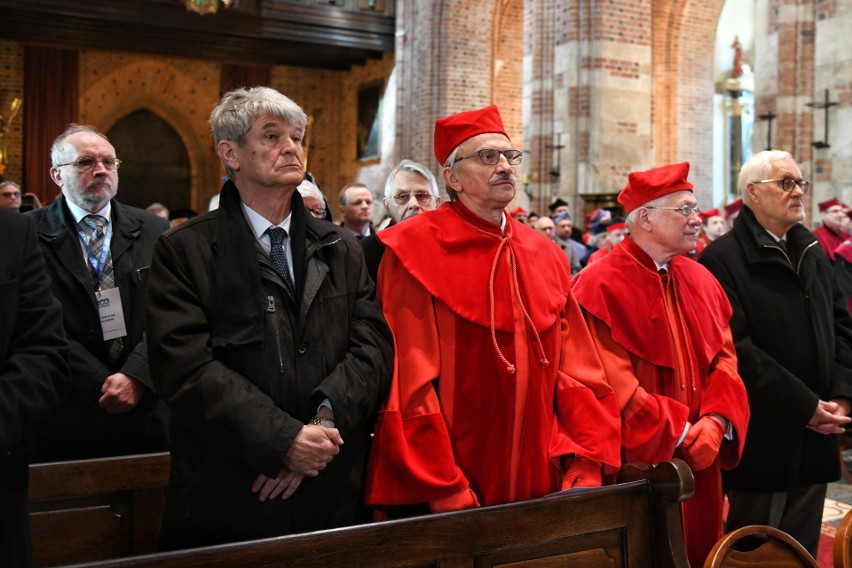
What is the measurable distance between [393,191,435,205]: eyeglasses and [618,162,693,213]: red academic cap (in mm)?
996

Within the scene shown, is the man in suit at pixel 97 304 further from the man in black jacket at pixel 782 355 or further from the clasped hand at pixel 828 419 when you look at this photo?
the clasped hand at pixel 828 419

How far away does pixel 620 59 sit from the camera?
1098 centimetres

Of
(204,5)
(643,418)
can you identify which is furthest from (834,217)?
(204,5)

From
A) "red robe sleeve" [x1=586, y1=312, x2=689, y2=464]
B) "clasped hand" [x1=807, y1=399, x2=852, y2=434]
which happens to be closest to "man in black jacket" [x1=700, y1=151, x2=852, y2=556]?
"clasped hand" [x1=807, y1=399, x2=852, y2=434]

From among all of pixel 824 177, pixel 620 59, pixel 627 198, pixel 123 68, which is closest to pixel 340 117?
pixel 123 68

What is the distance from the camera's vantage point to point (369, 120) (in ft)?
66.2

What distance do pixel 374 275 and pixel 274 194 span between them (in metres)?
0.61

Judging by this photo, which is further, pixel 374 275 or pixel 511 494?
pixel 374 275

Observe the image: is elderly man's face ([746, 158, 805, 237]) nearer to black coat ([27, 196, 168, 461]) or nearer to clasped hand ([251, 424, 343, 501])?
clasped hand ([251, 424, 343, 501])

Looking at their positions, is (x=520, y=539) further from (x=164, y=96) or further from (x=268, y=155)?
(x=164, y=96)

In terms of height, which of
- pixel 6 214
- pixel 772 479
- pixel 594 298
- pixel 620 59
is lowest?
pixel 772 479

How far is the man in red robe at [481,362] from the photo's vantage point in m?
2.54

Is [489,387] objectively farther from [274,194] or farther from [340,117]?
[340,117]

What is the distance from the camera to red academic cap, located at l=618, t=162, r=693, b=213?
322 cm
